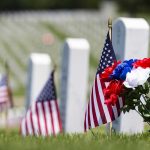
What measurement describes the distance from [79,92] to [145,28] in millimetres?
3208

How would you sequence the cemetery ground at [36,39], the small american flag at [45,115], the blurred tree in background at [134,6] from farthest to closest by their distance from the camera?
the blurred tree in background at [134,6], the cemetery ground at [36,39], the small american flag at [45,115]

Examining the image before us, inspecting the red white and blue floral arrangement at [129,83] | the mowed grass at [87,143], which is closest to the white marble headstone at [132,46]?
the red white and blue floral arrangement at [129,83]

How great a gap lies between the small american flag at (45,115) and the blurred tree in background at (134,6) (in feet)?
235

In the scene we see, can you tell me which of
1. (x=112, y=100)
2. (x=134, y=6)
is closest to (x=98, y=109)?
(x=112, y=100)

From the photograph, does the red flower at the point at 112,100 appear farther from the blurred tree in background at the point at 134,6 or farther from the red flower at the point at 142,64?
the blurred tree in background at the point at 134,6

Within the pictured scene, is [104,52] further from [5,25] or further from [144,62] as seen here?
[5,25]

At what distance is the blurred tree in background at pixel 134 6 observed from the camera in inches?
3472

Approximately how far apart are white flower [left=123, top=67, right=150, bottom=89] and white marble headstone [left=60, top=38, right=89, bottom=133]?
5.86 metres

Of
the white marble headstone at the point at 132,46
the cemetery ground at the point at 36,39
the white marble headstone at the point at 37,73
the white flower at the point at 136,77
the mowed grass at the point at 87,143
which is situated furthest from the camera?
the cemetery ground at the point at 36,39

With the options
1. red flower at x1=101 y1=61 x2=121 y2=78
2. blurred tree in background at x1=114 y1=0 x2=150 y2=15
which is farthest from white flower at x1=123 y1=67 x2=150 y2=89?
blurred tree in background at x1=114 y1=0 x2=150 y2=15

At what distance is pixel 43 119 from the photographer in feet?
48.8

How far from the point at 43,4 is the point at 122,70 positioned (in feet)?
301

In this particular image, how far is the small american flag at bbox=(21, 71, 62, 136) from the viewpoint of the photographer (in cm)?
1454

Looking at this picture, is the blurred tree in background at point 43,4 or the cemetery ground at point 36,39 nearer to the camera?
the cemetery ground at point 36,39
